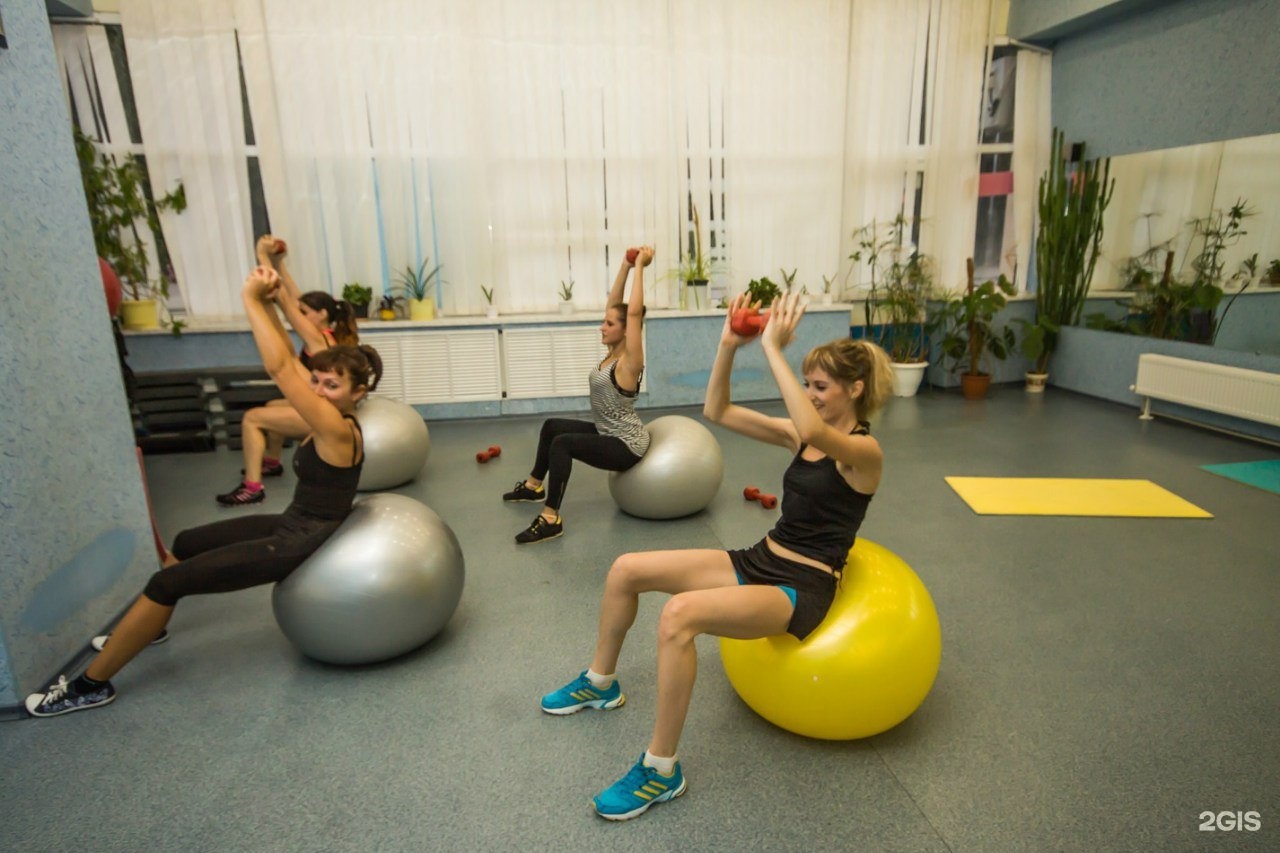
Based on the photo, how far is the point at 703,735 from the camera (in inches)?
81.7

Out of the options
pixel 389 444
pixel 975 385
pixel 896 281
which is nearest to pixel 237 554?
pixel 389 444

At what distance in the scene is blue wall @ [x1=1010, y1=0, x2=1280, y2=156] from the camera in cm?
477

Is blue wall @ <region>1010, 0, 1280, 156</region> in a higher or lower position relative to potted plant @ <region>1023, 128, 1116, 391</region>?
higher

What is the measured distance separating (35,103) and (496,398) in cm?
368

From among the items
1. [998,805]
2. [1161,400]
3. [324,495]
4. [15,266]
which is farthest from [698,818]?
[1161,400]

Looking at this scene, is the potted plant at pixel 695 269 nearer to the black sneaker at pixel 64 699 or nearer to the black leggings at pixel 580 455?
the black leggings at pixel 580 455

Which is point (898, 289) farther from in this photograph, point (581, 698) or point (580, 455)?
point (581, 698)

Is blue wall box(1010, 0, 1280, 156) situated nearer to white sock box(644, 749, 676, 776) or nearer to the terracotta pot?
the terracotta pot

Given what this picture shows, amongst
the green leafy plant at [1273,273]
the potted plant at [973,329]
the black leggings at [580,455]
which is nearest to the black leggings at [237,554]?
the black leggings at [580,455]

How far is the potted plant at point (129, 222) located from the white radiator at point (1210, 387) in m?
6.86

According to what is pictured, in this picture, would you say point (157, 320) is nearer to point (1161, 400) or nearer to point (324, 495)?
point (324, 495)

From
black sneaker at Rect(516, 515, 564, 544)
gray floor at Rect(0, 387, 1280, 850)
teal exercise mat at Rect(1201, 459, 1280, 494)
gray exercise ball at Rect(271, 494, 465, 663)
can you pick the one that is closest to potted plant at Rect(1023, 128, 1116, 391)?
teal exercise mat at Rect(1201, 459, 1280, 494)

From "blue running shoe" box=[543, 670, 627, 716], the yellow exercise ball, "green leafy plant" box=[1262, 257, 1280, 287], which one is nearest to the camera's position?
the yellow exercise ball

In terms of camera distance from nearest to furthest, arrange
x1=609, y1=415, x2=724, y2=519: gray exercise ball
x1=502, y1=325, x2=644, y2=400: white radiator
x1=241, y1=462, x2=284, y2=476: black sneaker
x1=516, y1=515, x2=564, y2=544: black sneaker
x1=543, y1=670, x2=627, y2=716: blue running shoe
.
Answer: x1=543, y1=670, x2=627, y2=716: blue running shoe
x1=516, y1=515, x2=564, y2=544: black sneaker
x1=609, y1=415, x2=724, y2=519: gray exercise ball
x1=241, y1=462, x2=284, y2=476: black sneaker
x1=502, y1=325, x2=644, y2=400: white radiator
